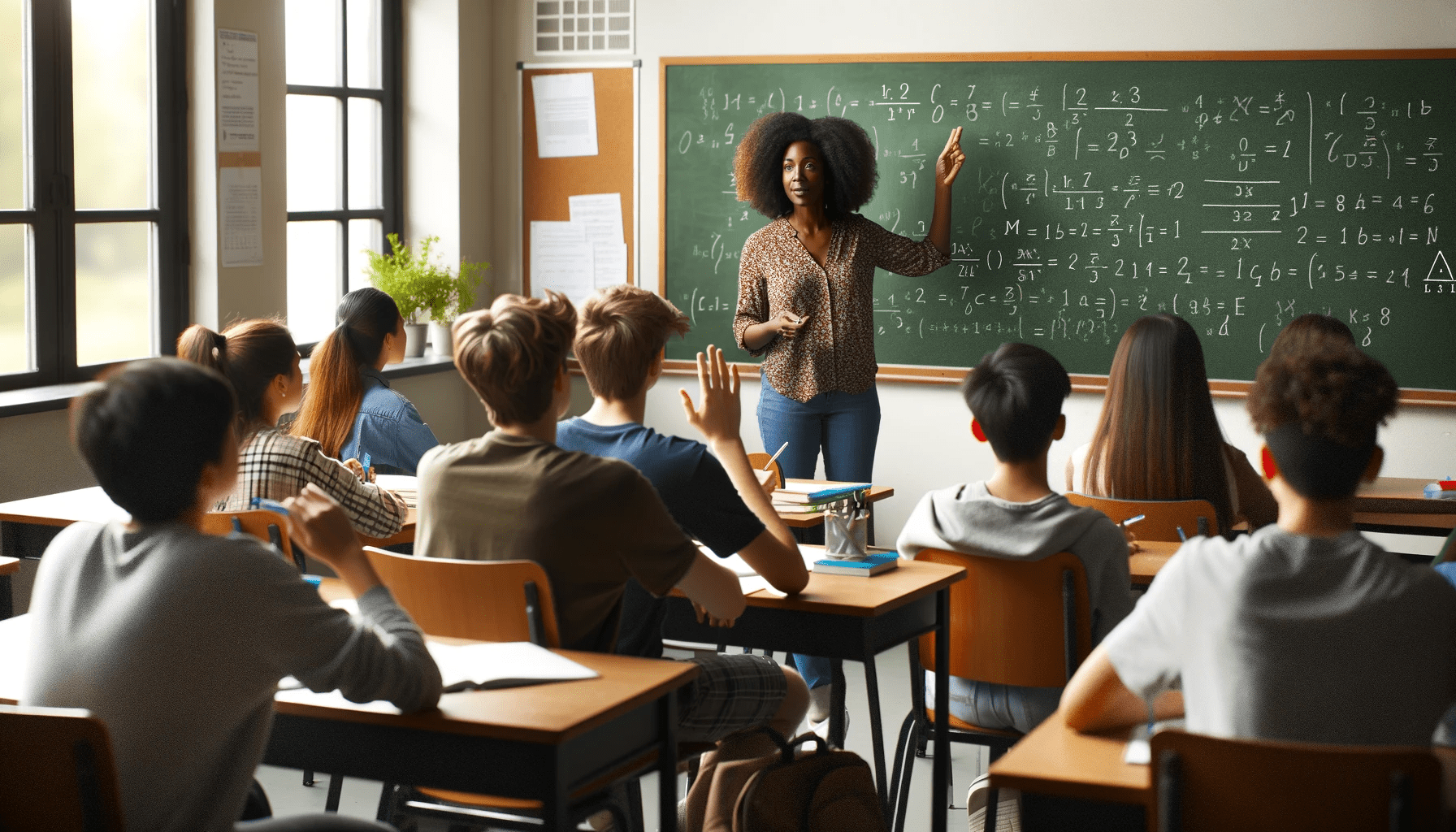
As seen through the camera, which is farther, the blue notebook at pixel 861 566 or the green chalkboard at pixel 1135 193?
the green chalkboard at pixel 1135 193

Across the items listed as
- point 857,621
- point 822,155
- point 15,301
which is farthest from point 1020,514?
point 15,301

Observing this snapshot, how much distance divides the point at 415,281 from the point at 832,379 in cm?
189

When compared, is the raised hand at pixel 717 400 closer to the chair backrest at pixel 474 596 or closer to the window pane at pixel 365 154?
the chair backrest at pixel 474 596

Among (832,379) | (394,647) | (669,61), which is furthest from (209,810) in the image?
(669,61)

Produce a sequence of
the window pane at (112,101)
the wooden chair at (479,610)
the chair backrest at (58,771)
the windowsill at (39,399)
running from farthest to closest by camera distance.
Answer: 1. the window pane at (112,101)
2. the windowsill at (39,399)
3. the wooden chair at (479,610)
4. the chair backrest at (58,771)

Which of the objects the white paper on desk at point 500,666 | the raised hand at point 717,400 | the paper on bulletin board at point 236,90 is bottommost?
the white paper on desk at point 500,666

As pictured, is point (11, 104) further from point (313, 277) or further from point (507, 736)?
point (507, 736)

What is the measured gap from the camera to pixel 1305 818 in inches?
54.8

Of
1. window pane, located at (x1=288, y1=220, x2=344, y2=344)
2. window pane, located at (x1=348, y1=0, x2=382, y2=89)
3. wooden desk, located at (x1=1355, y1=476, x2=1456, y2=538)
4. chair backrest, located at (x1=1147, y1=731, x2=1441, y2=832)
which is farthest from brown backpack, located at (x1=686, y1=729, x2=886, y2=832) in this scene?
window pane, located at (x1=348, y1=0, x2=382, y2=89)

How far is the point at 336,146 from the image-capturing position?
19.2ft

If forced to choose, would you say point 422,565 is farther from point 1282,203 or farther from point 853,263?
point 1282,203

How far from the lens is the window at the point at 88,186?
14.1ft

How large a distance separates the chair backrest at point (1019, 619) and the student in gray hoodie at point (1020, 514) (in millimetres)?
28

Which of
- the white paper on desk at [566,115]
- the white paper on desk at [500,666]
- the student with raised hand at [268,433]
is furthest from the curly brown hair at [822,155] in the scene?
the white paper on desk at [500,666]
